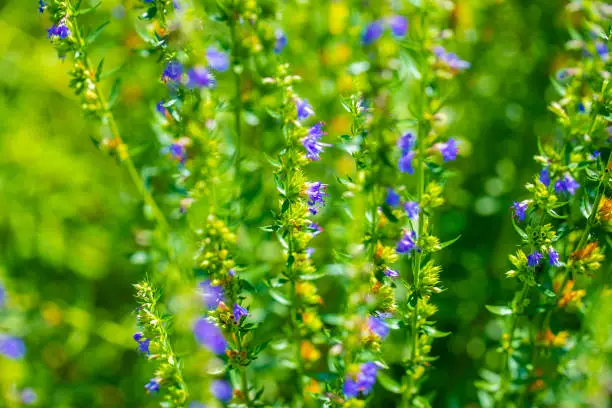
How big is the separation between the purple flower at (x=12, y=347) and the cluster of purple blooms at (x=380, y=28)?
2.92 metres

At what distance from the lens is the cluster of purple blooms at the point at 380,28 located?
3.32 metres

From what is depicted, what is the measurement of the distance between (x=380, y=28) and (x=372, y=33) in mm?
83

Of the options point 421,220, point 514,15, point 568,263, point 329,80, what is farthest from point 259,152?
point 514,15

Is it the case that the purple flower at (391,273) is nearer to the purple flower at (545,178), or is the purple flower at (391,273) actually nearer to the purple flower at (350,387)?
the purple flower at (350,387)

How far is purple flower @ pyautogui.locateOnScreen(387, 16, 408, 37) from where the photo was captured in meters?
3.55

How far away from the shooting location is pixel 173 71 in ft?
7.14

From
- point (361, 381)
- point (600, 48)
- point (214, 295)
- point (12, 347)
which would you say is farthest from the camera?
point (12, 347)

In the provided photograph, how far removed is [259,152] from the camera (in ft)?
11.3

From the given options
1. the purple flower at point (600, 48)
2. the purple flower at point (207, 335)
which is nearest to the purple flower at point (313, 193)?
the purple flower at point (207, 335)

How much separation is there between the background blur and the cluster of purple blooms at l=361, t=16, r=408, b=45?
0.46m

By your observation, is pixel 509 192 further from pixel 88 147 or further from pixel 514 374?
pixel 88 147

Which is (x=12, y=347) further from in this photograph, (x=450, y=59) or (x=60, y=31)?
(x=450, y=59)

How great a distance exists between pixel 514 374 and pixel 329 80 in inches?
86.4

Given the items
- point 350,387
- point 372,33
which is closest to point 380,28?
point 372,33
